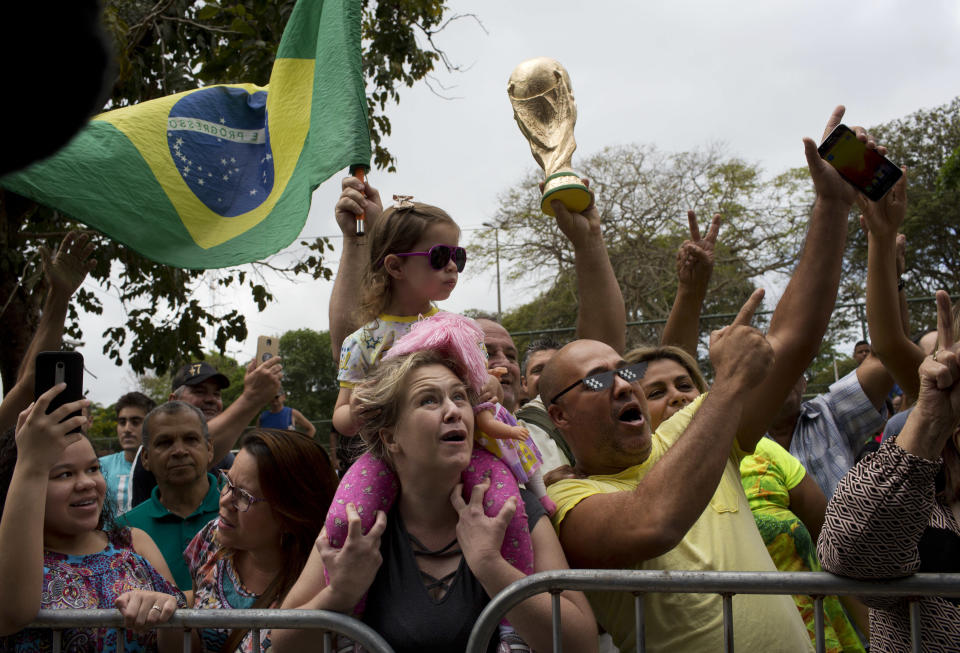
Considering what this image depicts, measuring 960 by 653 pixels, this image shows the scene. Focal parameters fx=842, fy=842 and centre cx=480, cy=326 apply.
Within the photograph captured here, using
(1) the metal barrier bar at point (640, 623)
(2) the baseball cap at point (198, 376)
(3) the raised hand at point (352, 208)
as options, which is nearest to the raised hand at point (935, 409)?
(1) the metal barrier bar at point (640, 623)

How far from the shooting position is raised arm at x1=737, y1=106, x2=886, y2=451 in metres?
2.52

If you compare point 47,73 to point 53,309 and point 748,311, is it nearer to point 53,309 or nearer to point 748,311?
point 748,311

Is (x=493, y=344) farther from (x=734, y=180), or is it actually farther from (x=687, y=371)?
(x=734, y=180)

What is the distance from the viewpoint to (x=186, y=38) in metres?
7.88

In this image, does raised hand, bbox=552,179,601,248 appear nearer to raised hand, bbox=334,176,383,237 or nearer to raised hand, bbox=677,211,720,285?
raised hand, bbox=677,211,720,285

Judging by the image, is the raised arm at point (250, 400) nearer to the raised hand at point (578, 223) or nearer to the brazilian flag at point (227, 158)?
the brazilian flag at point (227, 158)

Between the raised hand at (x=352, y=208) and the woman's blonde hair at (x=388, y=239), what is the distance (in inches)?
5.2

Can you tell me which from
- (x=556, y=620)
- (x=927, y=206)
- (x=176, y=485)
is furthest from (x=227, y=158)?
(x=927, y=206)

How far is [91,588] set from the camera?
2.74m

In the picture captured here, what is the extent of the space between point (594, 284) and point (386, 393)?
4.69 feet

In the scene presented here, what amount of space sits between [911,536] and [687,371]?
175 cm

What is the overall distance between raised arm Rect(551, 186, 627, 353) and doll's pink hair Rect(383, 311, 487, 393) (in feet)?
3.59

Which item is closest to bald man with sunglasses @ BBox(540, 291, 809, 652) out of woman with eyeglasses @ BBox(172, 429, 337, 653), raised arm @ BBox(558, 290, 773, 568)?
raised arm @ BBox(558, 290, 773, 568)

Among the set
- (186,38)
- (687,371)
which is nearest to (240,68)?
(186,38)
